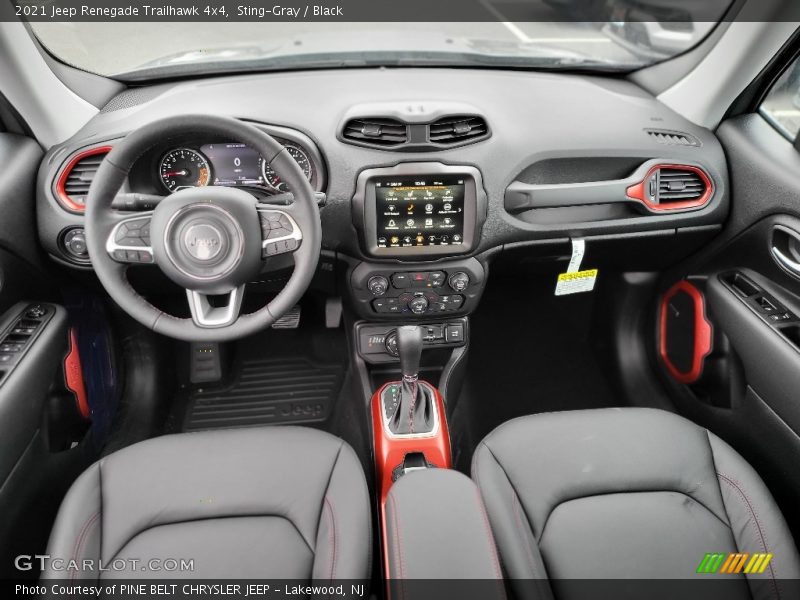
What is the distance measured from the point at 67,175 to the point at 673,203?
1.87 meters

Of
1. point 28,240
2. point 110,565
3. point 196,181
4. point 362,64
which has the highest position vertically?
point 362,64

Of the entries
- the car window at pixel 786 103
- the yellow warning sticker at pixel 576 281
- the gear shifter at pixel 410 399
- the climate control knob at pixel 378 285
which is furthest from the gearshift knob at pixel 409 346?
the car window at pixel 786 103

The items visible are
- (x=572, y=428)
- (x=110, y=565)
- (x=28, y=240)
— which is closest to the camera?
(x=110, y=565)

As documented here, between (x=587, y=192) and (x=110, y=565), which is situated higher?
(x=587, y=192)

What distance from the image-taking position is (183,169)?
1.72 m

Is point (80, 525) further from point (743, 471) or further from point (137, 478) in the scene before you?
point (743, 471)

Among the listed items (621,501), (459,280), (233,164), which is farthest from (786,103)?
(233,164)

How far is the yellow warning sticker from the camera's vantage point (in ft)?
6.93

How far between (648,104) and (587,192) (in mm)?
456

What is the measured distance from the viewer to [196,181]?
1737 mm

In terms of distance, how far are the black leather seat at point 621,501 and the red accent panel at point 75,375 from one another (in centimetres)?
127

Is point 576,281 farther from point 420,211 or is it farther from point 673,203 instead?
point 420,211

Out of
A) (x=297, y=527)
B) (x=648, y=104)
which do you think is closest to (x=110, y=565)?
(x=297, y=527)

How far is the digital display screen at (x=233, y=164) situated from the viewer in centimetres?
170
